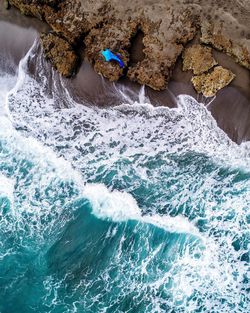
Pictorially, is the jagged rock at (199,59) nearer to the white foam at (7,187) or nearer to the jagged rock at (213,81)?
the jagged rock at (213,81)

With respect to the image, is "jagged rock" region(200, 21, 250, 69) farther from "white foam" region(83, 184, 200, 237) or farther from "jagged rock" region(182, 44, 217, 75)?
"white foam" region(83, 184, 200, 237)

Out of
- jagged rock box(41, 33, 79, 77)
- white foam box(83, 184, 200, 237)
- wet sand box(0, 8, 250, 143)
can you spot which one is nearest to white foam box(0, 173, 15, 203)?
white foam box(83, 184, 200, 237)

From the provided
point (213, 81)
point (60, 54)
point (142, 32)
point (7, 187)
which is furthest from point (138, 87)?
point (7, 187)

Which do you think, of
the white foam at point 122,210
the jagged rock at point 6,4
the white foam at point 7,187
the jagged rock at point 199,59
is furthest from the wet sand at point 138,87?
the white foam at point 7,187

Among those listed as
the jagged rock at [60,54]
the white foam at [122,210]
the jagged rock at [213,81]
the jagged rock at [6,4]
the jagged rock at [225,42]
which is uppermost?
the jagged rock at [225,42]

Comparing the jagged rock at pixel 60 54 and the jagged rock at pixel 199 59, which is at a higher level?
the jagged rock at pixel 199 59

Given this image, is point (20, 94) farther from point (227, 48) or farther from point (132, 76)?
point (227, 48)

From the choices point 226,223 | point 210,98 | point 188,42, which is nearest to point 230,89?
point 210,98
